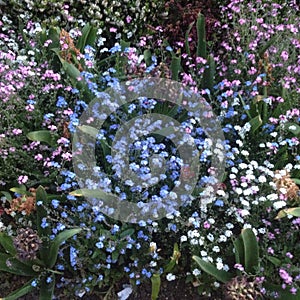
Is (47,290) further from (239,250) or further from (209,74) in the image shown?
(209,74)

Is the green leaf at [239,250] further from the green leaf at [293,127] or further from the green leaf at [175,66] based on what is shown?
the green leaf at [175,66]

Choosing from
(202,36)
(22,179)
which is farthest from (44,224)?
(202,36)

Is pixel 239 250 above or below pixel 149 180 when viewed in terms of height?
below

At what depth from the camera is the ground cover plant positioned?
2758 mm

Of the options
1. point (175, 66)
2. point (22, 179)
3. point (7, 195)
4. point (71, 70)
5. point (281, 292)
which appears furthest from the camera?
point (175, 66)

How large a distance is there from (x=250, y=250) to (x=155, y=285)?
0.51 metres

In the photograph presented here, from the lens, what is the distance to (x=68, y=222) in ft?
9.73

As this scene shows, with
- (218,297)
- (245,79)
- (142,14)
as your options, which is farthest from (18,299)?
(142,14)

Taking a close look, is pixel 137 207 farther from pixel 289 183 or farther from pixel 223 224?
pixel 289 183

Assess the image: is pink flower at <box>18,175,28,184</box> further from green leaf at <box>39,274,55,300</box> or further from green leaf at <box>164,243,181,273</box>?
green leaf at <box>164,243,181,273</box>

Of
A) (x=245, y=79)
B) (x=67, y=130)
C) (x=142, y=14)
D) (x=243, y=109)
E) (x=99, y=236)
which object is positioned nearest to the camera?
(x=99, y=236)

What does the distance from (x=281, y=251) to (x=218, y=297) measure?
0.42 m

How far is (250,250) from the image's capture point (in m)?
2.68

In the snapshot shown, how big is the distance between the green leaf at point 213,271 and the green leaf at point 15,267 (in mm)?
896
